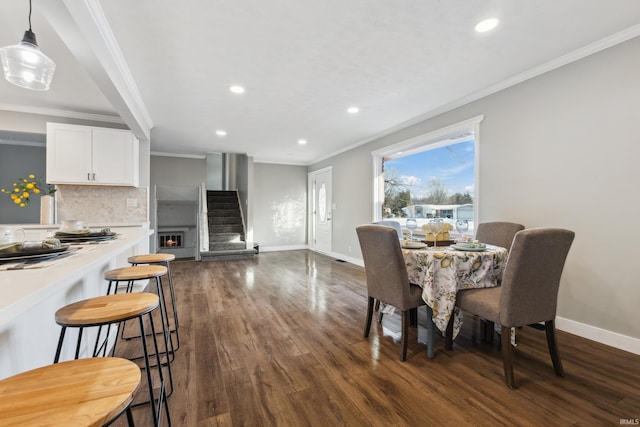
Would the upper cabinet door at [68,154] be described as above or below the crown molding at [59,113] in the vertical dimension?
below

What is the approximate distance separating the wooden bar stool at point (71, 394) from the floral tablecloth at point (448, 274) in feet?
6.25

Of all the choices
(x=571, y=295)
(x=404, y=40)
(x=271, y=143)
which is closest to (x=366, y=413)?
(x=571, y=295)

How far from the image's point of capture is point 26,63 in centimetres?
164

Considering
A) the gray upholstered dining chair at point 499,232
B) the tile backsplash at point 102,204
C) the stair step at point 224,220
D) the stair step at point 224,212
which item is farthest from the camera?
the stair step at point 224,212

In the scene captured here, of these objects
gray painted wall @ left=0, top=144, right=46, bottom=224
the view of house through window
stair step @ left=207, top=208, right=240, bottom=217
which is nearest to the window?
the view of house through window

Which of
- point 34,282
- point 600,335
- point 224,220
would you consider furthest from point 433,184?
point 224,220

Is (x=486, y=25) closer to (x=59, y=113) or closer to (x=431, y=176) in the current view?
(x=431, y=176)

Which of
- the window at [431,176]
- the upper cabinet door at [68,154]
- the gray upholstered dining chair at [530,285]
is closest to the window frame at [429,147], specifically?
the window at [431,176]

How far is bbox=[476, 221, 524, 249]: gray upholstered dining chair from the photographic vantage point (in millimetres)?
2725

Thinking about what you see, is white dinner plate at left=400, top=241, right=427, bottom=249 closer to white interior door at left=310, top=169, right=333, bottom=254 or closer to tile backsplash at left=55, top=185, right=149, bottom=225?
tile backsplash at left=55, top=185, right=149, bottom=225

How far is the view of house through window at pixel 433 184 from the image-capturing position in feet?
11.9

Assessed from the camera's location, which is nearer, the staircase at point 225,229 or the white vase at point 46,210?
the white vase at point 46,210

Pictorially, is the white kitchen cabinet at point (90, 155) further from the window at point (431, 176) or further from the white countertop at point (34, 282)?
the window at point (431, 176)

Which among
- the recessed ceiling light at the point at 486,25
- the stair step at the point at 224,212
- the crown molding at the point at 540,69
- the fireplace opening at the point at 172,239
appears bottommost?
the fireplace opening at the point at 172,239
